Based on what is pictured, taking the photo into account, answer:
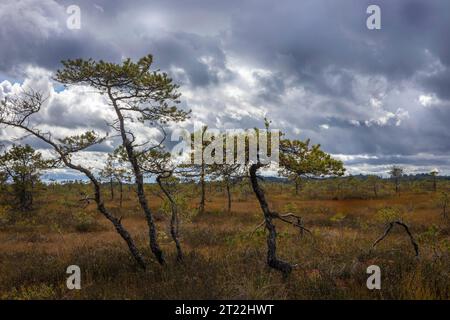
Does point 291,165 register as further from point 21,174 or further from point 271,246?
point 21,174

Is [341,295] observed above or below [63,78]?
below

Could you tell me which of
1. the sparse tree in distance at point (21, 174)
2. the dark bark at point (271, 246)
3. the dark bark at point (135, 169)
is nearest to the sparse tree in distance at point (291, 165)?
the dark bark at point (271, 246)

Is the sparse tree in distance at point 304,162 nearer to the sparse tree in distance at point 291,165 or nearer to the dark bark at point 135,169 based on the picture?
the sparse tree in distance at point 291,165

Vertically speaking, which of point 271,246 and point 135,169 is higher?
point 135,169

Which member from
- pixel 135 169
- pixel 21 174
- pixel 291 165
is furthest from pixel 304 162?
pixel 21 174

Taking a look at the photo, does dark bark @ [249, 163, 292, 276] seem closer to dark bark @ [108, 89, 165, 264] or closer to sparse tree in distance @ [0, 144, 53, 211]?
dark bark @ [108, 89, 165, 264]

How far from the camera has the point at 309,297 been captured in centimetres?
627

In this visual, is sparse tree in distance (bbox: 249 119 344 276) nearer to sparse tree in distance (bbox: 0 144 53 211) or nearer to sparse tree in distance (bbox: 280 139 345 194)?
sparse tree in distance (bbox: 280 139 345 194)

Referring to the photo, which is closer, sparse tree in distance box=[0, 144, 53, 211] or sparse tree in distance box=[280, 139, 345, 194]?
sparse tree in distance box=[280, 139, 345, 194]

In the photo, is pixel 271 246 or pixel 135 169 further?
pixel 135 169

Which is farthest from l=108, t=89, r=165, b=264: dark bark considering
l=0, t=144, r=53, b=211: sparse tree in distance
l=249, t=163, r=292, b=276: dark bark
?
l=0, t=144, r=53, b=211: sparse tree in distance
